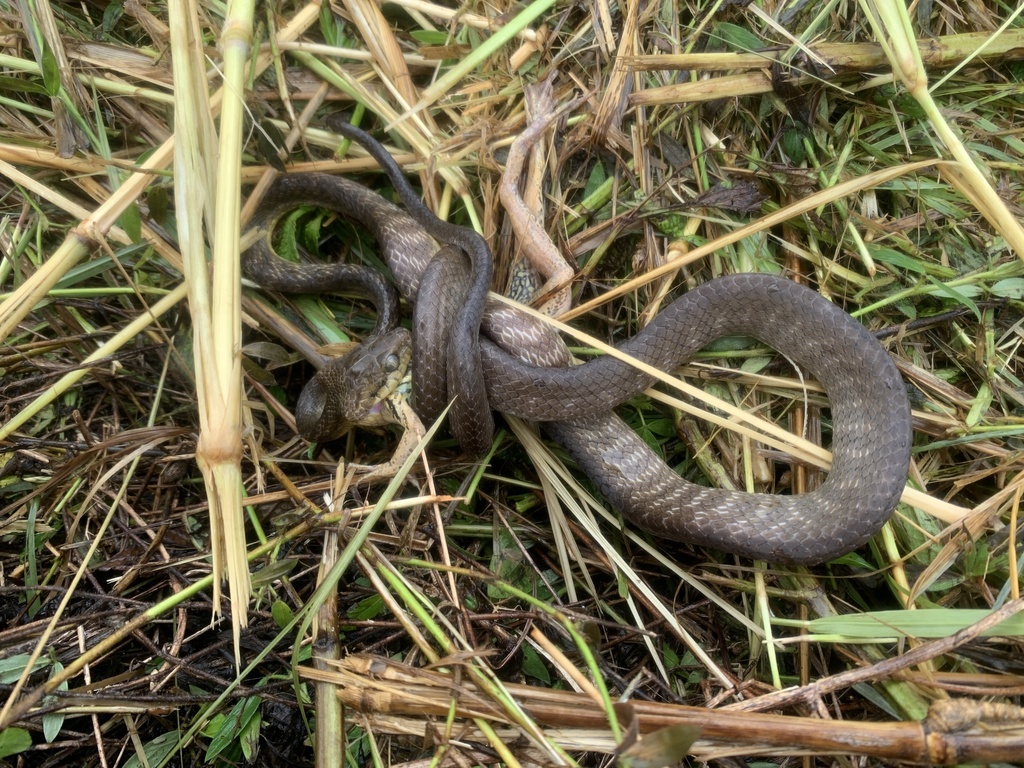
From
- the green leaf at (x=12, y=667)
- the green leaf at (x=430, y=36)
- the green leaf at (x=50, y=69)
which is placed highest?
the green leaf at (x=430, y=36)

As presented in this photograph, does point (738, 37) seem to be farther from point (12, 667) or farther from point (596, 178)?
point (12, 667)

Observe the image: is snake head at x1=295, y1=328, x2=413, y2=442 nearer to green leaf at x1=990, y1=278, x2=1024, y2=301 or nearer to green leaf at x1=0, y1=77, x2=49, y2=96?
green leaf at x1=0, y1=77, x2=49, y2=96

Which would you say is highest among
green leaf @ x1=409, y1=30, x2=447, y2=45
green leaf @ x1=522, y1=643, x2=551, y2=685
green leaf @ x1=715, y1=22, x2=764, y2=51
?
green leaf @ x1=715, y1=22, x2=764, y2=51

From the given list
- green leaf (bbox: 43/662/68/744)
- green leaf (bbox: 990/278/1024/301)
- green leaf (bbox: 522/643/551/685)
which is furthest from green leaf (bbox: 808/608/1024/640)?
green leaf (bbox: 43/662/68/744)

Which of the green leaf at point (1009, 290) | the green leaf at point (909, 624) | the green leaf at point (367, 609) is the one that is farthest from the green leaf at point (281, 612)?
the green leaf at point (1009, 290)

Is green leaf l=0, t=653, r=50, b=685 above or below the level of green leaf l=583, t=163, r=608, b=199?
below

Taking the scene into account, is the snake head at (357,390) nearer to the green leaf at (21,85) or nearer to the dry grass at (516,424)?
the dry grass at (516,424)

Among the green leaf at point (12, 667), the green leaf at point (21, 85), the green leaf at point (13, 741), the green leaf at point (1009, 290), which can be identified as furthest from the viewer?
the green leaf at point (21, 85)
